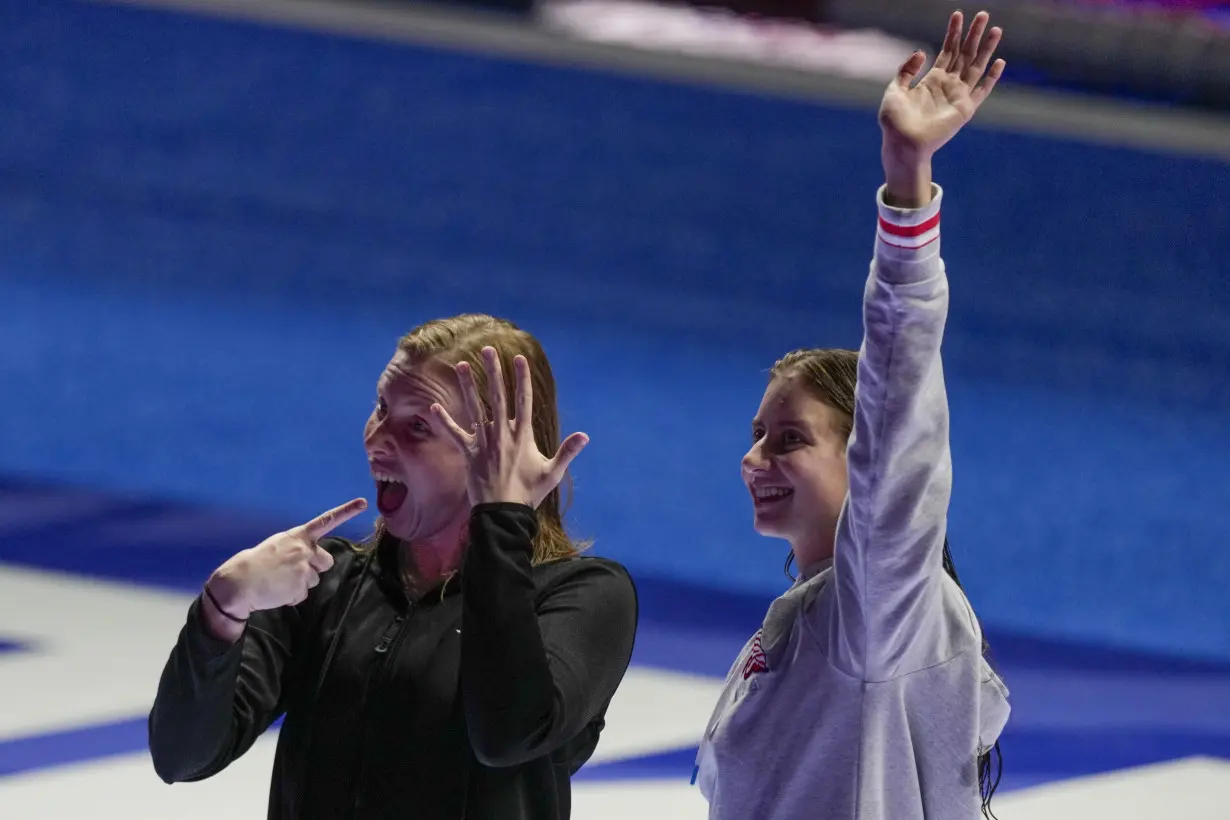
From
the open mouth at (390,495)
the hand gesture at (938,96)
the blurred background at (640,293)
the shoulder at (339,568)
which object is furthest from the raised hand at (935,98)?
the blurred background at (640,293)

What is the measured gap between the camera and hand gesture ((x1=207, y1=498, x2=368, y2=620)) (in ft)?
5.95

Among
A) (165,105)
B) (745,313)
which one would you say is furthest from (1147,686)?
(165,105)

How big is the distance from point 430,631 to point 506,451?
0.81 feet

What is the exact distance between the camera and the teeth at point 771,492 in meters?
1.95

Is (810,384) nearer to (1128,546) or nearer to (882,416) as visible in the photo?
(882,416)

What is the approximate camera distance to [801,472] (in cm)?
192

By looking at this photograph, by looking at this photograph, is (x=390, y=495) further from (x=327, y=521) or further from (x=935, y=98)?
(x=935, y=98)

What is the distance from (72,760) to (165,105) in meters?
8.09

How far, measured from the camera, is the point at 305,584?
185 cm

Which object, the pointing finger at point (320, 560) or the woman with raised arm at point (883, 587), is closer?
the woman with raised arm at point (883, 587)

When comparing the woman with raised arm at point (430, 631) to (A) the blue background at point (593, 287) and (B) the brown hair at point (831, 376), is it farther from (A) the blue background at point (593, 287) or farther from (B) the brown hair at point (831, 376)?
(A) the blue background at point (593, 287)

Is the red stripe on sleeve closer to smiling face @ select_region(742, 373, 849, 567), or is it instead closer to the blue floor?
smiling face @ select_region(742, 373, 849, 567)

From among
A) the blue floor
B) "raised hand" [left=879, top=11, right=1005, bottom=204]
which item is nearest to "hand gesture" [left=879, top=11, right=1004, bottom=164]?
"raised hand" [left=879, top=11, right=1005, bottom=204]

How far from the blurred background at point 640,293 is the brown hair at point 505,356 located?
230 cm
